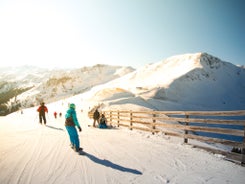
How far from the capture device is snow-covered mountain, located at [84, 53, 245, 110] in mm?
52594

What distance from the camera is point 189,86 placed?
249 feet

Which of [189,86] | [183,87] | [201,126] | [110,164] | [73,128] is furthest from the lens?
[189,86]

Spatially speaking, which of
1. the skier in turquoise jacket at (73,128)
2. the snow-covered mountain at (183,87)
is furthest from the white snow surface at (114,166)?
the snow-covered mountain at (183,87)

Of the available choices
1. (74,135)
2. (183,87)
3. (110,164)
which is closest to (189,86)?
(183,87)

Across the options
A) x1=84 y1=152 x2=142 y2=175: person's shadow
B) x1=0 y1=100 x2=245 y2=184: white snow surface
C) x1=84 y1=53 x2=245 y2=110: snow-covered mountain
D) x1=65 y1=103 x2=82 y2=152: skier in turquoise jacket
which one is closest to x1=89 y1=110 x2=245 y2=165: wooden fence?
x1=0 y1=100 x2=245 y2=184: white snow surface

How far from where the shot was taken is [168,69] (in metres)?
98.2

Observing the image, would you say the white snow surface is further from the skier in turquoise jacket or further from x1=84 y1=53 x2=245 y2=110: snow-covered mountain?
x1=84 y1=53 x2=245 y2=110: snow-covered mountain

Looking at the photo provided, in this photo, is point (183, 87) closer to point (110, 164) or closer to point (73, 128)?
point (73, 128)

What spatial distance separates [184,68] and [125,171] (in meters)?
92.3

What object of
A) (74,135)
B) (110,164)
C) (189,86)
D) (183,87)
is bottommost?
(110,164)

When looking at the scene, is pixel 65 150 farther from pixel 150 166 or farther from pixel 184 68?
pixel 184 68

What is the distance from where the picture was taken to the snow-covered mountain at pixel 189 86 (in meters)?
52.6

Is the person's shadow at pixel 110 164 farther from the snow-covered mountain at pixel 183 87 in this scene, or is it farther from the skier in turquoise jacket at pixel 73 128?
the snow-covered mountain at pixel 183 87

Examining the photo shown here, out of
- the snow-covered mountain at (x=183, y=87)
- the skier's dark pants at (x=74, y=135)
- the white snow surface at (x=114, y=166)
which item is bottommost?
the white snow surface at (x=114, y=166)
